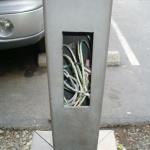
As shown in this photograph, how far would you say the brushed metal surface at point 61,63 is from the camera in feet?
5.61

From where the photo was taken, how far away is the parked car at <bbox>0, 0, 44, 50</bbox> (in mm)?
3004

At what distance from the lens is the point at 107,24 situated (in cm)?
177

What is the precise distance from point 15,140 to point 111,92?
1.22m

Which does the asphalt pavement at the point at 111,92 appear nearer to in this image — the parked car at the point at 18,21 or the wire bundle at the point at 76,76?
the parked car at the point at 18,21

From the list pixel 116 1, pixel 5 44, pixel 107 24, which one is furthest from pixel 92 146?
pixel 116 1

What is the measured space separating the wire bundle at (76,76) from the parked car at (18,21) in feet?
4.00

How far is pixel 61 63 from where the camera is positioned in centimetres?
188

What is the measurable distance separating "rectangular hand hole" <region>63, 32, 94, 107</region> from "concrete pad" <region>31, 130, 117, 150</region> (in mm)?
534

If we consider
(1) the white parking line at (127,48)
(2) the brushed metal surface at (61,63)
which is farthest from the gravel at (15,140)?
(1) the white parking line at (127,48)

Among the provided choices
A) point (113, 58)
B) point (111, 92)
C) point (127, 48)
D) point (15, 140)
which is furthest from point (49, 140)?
point (127, 48)

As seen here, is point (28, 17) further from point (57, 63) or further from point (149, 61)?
point (149, 61)

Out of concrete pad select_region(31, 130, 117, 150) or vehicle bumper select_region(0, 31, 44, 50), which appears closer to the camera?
concrete pad select_region(31, 130, 117, 150)

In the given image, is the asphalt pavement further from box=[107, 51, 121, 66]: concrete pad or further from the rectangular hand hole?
the rectangular hand hole

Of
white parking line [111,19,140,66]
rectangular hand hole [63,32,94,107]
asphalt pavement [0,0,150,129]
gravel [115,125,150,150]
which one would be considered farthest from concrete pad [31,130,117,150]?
white parking line [111,19,140,66]
